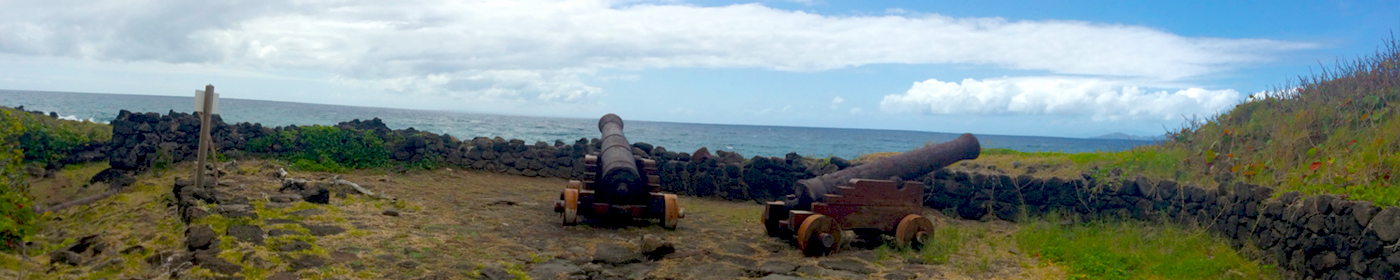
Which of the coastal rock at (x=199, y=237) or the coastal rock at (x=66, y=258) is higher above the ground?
the coastal rock at (x=199, y=237)

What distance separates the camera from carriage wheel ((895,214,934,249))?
7.45 m

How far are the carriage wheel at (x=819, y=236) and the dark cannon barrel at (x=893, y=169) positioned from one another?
0.43 metres

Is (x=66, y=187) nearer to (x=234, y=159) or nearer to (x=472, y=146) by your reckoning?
(x=234, y=159)

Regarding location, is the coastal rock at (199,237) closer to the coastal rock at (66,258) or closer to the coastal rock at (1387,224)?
the coastal rock at (66,258)

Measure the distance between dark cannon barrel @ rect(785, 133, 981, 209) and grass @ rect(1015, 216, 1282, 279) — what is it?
3.73 feet

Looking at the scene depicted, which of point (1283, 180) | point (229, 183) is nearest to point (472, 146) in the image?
point (229, 183)

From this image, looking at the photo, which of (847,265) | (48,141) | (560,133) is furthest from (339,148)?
(560,133)

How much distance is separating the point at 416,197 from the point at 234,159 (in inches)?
183

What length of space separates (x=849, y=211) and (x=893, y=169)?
3.32 ft

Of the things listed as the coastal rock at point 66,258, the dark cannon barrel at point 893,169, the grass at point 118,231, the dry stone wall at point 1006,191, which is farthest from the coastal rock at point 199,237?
the dark cannon barrel at point 893,169

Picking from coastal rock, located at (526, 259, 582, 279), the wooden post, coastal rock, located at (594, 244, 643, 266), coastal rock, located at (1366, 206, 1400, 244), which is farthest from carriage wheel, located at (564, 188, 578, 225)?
coastal rock, located at (1366, 206, 1400, 244)

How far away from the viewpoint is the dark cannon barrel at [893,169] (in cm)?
762

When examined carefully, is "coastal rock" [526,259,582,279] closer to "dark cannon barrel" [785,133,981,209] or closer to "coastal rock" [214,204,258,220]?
"dark cannon barrel" [785,133,981,209]

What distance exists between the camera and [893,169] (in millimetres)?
8164
